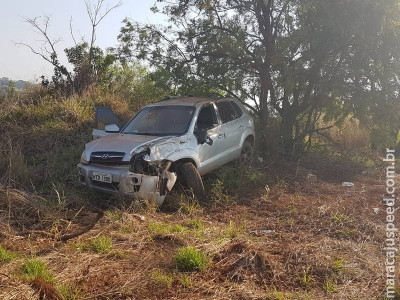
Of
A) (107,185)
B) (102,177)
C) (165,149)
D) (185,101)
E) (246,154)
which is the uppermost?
(185,101)

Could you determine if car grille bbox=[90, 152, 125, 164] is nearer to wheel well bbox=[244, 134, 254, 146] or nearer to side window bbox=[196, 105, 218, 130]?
side window bbox=[196, 105, 218, 130]

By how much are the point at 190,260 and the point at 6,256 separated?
1915 mm

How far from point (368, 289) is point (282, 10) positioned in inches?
317

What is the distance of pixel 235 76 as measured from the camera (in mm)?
10148

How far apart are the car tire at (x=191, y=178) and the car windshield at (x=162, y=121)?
27.2 inches

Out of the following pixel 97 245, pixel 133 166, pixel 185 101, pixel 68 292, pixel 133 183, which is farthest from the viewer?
pixel 185 101

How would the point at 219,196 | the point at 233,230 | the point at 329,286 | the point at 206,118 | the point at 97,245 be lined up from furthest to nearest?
the point at 206,118 → the point at 219,196 → the point at 233,230 → the point at 97,245 → the point at 329,286

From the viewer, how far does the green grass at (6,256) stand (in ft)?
13.0

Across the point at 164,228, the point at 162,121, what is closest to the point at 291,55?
the point at 162,121

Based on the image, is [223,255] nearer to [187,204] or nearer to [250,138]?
[187,204]

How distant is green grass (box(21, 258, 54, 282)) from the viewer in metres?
3.51

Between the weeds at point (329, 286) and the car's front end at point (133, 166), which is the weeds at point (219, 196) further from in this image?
the weeds at point (329, 286)

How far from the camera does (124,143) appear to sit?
624 cm

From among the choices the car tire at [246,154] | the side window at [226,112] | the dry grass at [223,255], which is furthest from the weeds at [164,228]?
the car tire at [246,154]
